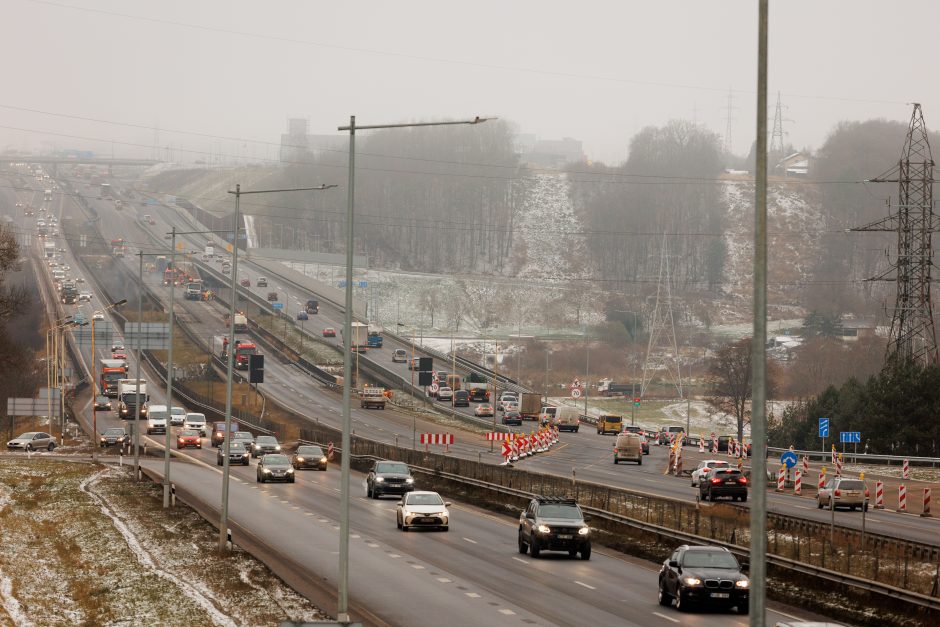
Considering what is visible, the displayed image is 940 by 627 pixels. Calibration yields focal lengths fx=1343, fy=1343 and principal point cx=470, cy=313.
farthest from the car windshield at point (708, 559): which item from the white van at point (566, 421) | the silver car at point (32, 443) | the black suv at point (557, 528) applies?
the white van at point (566, 421)

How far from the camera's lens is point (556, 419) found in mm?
129125

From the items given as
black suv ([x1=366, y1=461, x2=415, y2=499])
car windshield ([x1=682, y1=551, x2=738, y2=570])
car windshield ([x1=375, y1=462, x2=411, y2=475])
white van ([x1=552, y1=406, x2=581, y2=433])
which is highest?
car windshield ([x1=682, y1=551, x2=738, y2=570])

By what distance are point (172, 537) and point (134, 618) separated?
1672cm

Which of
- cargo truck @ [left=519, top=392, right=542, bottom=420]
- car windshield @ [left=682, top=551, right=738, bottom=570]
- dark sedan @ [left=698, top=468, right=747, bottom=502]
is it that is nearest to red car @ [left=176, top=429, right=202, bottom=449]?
cargo truck @ [left=519, top=392, right=542, bottom=420]

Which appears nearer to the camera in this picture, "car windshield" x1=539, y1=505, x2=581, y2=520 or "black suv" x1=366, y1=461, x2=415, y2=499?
"car windshield" x1=539, y1=505, x2=581, y2=520

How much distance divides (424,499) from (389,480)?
43.7 feet

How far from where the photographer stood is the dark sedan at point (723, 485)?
6022cm

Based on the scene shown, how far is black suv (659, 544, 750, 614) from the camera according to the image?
102 feet

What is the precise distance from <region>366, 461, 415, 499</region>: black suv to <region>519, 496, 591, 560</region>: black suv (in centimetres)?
2176

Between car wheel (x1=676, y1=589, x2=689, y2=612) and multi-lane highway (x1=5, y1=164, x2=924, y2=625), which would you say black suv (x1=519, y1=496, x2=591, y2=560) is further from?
car wheel (x1=676, y1=589, x2=689, y2=612)

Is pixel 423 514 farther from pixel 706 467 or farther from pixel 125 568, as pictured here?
pixel 706 467

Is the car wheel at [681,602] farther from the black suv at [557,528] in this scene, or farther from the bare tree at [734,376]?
the bare tree at [734,376]

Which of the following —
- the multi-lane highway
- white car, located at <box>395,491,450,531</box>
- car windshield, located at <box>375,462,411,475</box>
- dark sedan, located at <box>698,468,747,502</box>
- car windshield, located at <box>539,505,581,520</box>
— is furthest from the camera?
car windshield, located at <box>375,462,411,475</box>

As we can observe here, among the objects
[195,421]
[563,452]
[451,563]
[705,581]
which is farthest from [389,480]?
[195,421]
